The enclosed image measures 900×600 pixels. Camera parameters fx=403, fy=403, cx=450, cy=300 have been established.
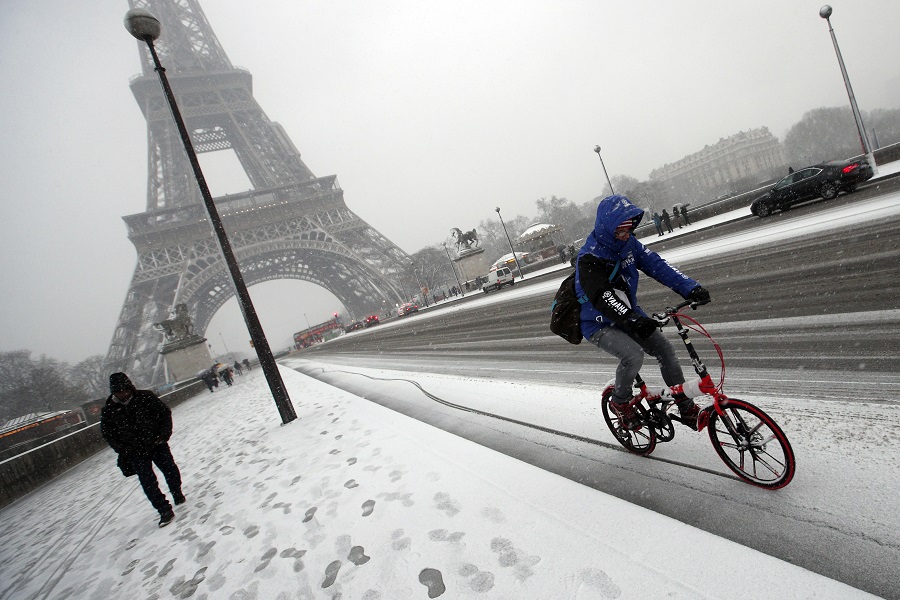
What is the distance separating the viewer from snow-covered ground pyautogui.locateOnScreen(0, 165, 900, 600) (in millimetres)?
2100

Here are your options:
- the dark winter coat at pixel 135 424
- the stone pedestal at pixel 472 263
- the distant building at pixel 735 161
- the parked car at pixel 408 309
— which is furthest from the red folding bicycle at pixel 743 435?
the distant building at pixel 735 161

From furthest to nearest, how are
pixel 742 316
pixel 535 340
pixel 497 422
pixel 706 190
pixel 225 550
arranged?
pixel 706 190
pixel 535 340
pixel 742 316
pixel 497 422
pixel 225 550

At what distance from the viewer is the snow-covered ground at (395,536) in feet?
6.89

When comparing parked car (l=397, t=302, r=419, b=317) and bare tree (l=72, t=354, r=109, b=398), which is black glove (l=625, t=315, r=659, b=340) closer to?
parked car (l=397, t=302, r=419, b=317)

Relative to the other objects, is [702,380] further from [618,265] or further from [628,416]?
[618,265]

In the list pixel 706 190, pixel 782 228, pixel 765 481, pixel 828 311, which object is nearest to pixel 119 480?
pixel 765 481

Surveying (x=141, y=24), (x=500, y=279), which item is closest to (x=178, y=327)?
(x=500, y=279)

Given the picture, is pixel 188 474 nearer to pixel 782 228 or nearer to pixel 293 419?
pixel 293 419

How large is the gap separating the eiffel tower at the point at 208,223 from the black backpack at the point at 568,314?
134 ft

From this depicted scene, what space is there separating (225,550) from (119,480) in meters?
6.06

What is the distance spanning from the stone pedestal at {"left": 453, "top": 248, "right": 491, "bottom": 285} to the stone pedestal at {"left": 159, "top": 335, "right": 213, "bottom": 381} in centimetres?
2144

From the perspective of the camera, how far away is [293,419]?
7617 mm

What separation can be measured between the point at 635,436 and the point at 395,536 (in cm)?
205

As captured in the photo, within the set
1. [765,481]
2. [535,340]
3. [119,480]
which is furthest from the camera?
[535,340]
